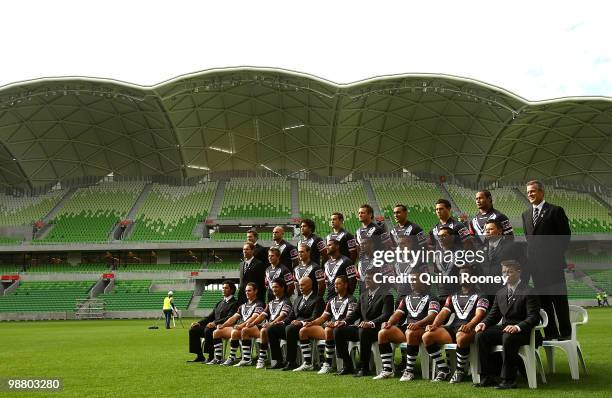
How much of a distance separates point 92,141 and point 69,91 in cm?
896

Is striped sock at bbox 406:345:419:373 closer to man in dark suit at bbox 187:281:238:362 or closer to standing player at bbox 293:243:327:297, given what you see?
standing player at bbox 293:243:327:297

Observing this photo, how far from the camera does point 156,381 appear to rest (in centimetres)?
900

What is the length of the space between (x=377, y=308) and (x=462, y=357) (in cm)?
160

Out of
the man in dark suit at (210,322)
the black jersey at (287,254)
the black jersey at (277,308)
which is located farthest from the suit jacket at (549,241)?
the man in dark suit at (210,322)

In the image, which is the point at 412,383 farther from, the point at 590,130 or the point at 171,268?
the point at 590,130

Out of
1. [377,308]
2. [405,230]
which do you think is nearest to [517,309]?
[377,308]

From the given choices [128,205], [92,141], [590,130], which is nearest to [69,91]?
[92,141]

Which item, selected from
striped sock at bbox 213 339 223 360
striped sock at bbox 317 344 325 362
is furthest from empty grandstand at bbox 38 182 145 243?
striped sock at bbox 317 344 325 362

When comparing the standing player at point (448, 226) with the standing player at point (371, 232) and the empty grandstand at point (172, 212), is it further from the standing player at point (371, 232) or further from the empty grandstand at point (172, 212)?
the empty grandstand at point (172, 212)

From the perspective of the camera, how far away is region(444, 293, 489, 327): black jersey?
8363mm

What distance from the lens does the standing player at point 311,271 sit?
10617 mm

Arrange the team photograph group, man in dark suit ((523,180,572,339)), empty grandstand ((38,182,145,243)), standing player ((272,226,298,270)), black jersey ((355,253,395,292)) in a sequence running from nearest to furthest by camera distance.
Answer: the team photograph group → man in dark suit ((523,180,572,339)) → black jersey ((355,253,395,292)) → standing player ((272,226,298,270)) → empty grandstand ((38,182,145,243))

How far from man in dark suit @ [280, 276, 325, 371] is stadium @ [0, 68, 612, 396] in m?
26.7

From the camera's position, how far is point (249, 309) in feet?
37.6
